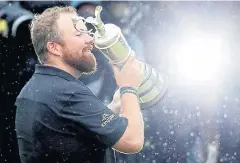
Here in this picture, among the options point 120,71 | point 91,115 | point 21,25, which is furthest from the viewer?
point 21,25

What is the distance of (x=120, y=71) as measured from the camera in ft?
6.37

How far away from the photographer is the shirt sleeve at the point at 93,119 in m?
1.73

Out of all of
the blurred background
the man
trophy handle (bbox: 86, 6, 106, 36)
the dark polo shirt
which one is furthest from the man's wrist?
the blurred background

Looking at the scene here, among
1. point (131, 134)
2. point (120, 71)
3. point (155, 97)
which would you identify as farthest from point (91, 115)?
point (155, 97)

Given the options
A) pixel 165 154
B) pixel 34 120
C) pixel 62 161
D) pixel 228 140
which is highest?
pixel 34 120

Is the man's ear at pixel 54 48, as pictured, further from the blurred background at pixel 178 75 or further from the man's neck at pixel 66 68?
the blurred background at pixel 178 75

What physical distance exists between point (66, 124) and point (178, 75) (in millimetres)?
2039

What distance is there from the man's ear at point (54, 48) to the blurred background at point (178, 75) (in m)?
1.58

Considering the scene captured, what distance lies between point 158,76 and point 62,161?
2.37 ft

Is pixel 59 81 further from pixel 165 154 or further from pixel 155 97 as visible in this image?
pixel 165 154

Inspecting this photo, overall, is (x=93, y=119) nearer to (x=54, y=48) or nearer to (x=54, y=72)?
(x=54, y=72)

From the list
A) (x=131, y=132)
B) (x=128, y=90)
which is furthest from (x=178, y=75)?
(x=131, y=132)

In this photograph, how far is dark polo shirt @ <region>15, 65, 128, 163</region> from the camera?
173cm

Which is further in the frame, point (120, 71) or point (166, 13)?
point (166, 13)
